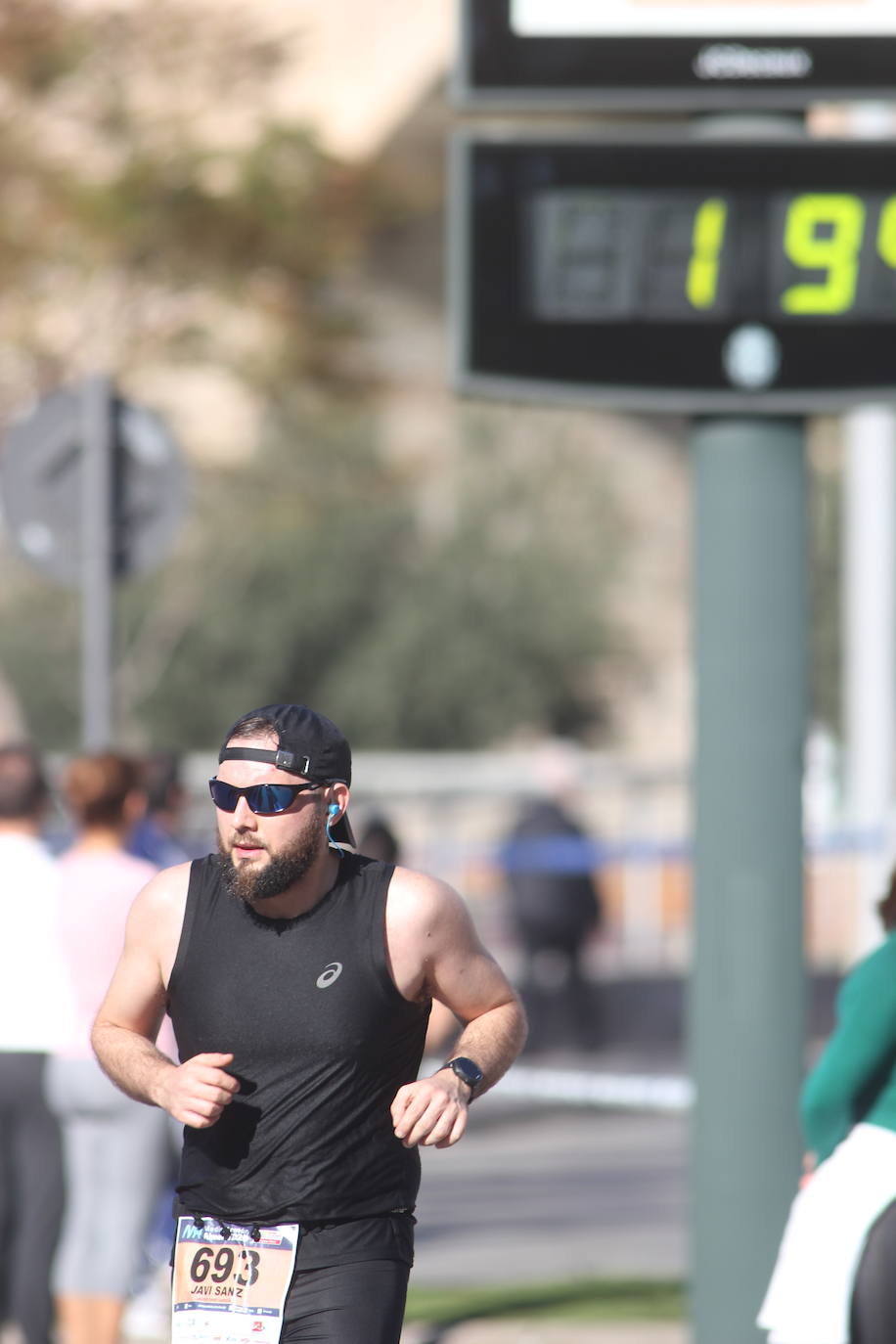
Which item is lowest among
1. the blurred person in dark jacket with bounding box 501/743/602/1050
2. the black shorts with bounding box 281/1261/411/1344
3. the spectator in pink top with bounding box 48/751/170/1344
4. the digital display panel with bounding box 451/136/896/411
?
the blurred person in dark jacket with bounding box 501/743/602/1050

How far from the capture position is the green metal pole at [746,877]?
5684 mm

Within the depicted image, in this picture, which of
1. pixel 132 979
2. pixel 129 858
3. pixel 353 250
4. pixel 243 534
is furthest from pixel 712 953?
pixel 243 534

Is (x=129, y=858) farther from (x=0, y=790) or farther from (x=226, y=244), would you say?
(x=226, y=244)

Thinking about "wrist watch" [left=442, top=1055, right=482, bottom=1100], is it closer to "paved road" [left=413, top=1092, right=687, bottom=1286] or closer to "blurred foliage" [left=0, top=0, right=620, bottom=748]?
"paved road" [left=413, top=1092, right=687, bottom=1286]

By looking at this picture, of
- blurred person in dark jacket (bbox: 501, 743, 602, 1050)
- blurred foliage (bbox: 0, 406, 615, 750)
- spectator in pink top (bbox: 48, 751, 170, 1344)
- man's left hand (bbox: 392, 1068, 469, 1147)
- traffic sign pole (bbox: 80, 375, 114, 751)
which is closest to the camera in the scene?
man's left hand (bbox: 392, 1068, 469, 1147)

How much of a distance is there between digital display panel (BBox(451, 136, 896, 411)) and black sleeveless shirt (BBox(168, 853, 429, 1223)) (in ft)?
6.97

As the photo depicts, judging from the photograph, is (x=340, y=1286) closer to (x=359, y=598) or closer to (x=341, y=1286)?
(x=341, y=1286)

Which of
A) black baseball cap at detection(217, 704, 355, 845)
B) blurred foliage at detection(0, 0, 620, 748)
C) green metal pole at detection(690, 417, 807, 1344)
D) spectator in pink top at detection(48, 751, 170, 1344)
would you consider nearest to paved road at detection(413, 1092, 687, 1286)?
spectator in pink top at detection(48, 751, 170, 1344)

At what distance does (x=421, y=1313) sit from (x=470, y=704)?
90.7ft

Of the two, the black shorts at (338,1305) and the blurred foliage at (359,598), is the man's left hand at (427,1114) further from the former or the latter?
the blurred foliage at (359,598)

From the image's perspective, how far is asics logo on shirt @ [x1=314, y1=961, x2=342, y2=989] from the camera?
3811 millimetres

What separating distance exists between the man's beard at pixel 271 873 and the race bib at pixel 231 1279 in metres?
0.52

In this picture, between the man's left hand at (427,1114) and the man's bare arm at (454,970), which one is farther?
the man's bare arm at (454,970)

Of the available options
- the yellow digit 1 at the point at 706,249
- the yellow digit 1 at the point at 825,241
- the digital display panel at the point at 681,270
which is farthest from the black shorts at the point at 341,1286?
the yellow digit 1 at the point at 825,241
